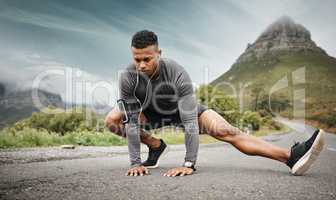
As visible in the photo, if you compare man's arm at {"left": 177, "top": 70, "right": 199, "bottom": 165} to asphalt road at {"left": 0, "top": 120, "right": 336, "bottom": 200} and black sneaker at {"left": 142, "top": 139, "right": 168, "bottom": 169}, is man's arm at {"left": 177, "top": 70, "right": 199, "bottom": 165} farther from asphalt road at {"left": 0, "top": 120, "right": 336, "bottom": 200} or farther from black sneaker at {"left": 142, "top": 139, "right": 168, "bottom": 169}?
black sneaker at {"left": 142, "top": 139, "right": 168, "bottom": 169}

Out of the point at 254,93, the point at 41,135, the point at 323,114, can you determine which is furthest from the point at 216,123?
the point at 254,93

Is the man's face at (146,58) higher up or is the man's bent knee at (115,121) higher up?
the man's face at (146,58)

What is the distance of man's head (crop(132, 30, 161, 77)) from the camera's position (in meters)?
3.43

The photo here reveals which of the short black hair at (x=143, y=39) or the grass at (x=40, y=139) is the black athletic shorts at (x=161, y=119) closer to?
the short black hair at (x=143, y=39)

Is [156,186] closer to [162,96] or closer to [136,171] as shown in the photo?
[136,171]

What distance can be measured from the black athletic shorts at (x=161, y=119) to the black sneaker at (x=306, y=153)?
1117 mm

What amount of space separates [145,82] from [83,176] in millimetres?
1190

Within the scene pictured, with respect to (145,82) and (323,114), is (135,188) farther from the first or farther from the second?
(323,114)

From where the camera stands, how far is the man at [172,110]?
3465 millimetres

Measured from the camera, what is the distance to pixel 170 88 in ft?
12.6

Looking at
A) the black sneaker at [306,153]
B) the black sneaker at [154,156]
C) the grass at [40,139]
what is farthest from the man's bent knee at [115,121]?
the grass at [40,139]

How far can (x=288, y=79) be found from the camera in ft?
384

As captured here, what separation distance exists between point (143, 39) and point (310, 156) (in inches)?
77.9

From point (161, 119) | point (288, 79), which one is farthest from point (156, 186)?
point (288, 79)
